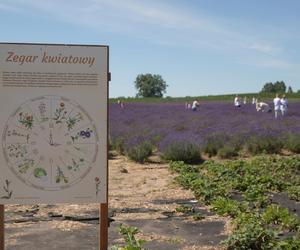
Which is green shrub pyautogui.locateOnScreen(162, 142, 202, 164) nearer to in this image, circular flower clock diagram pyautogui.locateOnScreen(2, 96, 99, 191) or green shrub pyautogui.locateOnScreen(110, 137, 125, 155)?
green shrub pyautogui.locateOnScreen(110, 137, 125, 155)

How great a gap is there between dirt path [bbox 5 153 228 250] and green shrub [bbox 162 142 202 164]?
4856 millimetres

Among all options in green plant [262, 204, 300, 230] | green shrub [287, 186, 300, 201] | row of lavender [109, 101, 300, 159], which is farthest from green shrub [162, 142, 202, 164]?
green plant [262, 204, 300, 230]

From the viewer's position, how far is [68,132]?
618 cm

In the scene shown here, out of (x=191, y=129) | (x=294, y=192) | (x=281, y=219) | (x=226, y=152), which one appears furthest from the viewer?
(x=191, y=129)

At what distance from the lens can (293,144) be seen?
18.8 metres

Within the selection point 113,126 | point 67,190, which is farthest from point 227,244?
point 113,126

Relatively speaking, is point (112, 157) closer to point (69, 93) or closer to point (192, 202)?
point (192, 202)

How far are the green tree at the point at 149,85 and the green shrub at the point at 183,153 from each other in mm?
108849

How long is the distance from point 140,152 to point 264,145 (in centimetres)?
386

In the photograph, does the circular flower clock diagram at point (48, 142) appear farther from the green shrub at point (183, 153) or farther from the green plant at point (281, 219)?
the green shrub at point (183, 153)

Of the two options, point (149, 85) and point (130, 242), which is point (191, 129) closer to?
point (130, 242)

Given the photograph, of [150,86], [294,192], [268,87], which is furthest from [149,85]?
[294,192]

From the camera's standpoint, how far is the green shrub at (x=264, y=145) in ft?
61.3

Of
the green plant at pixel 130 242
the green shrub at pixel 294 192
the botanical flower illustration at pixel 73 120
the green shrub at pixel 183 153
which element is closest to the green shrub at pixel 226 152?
the green shrub at pixel 183 153
